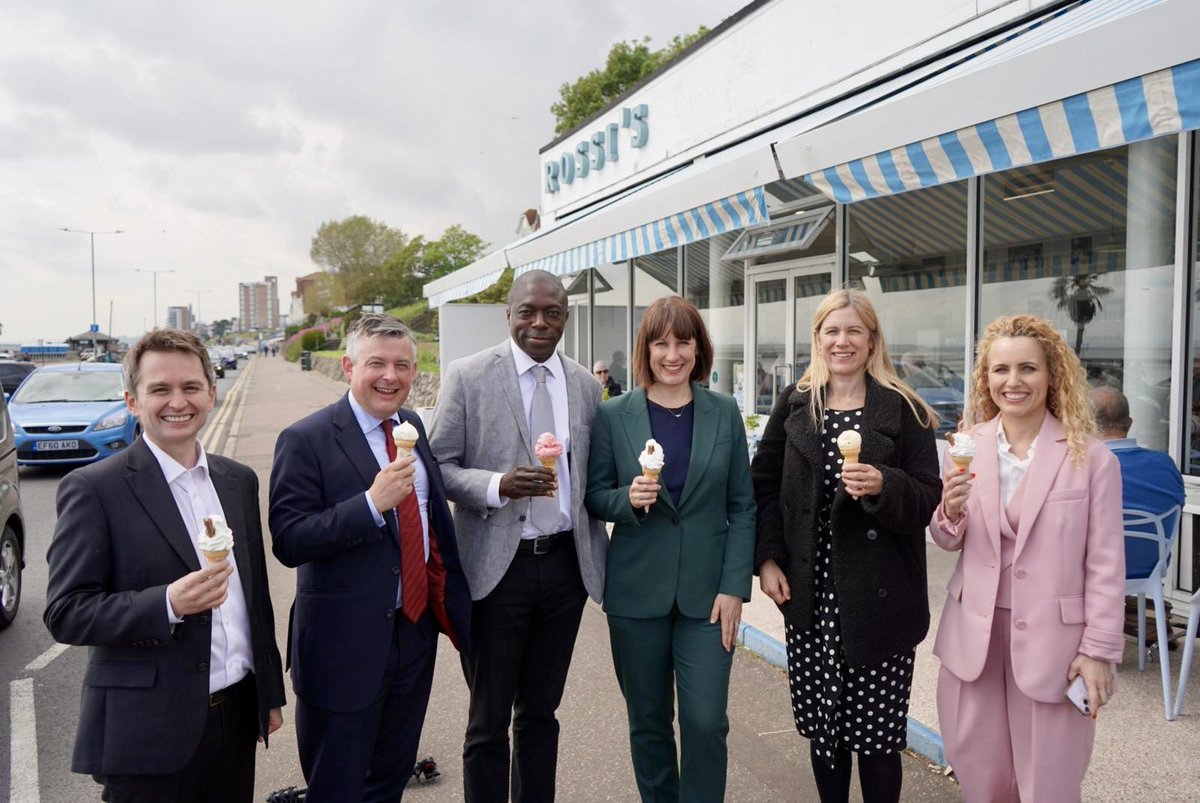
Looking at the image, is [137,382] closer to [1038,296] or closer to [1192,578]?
[1192,578]

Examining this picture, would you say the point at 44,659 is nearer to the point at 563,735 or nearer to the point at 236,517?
the point at 563,735

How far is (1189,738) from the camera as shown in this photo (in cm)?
355

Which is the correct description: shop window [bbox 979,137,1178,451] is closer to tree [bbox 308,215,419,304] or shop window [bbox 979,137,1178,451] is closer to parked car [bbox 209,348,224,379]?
parked car [bbox 209,348,224,379]

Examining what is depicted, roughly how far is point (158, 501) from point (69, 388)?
1284cm

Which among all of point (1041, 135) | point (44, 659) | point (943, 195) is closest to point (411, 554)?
point (1041, 135)

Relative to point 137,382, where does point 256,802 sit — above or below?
below

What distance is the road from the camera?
11.0 ft

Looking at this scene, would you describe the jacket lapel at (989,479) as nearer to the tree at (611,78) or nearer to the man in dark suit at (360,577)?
the man in dark suit at (360,577)

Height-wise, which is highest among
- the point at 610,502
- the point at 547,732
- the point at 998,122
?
the point at 998,122

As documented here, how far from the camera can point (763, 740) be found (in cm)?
378

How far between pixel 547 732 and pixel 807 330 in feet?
24.0

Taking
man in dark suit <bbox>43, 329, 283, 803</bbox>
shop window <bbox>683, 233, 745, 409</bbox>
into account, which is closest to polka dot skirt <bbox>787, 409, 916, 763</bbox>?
man in dark suit <bbox>43, 329, 283, 803</bbox>

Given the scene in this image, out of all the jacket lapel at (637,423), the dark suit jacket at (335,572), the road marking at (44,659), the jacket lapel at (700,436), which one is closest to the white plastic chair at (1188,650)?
the jacket lapel at (700,436)

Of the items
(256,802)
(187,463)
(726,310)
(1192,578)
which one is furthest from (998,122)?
(726,310)
